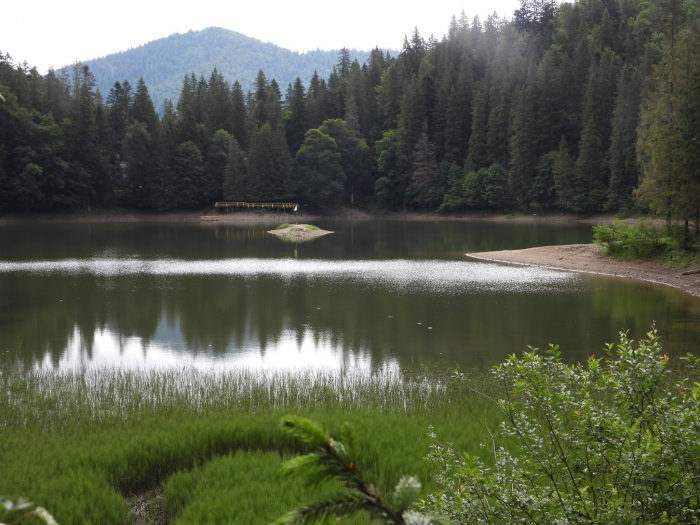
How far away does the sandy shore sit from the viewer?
75.8 ft

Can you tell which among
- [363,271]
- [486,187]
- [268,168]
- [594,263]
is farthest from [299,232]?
[486,187]

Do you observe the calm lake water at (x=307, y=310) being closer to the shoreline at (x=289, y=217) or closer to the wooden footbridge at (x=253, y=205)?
the shoreline at (x=289, y=217)

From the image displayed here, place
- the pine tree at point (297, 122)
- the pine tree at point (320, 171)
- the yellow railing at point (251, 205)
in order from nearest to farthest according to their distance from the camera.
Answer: the yellow railing at point (251, 205)
the pine tree at point (320, 171)
the pine tree at point (297, 122)

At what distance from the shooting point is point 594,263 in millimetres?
28062

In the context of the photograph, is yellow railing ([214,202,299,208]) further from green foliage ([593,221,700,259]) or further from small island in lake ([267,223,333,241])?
green foliage ([593,221,700,259])

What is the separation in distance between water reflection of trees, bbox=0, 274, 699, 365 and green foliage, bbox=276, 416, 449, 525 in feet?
37.9

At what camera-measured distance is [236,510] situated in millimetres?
5418

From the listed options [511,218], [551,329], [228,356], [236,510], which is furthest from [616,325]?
[511,218]

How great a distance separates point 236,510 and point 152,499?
116cm

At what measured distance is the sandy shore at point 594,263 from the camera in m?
23.1

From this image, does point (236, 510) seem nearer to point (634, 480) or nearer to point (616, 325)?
point (634, 480)

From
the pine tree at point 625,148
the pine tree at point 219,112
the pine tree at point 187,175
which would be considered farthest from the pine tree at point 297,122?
the pine tree at point 625,148

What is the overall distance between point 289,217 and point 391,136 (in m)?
21.9

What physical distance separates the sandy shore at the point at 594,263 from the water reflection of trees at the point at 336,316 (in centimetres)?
179
